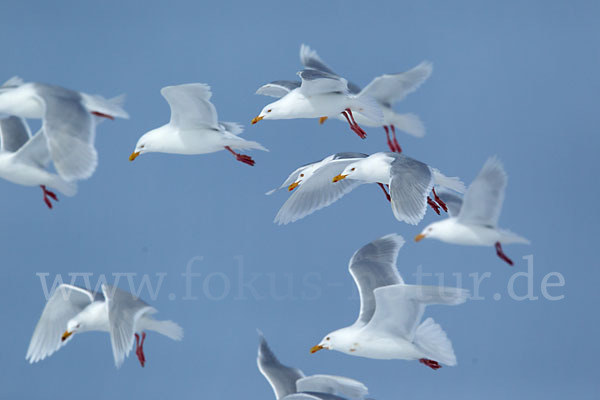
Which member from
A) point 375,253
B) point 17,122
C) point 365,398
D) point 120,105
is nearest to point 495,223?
point 375,253

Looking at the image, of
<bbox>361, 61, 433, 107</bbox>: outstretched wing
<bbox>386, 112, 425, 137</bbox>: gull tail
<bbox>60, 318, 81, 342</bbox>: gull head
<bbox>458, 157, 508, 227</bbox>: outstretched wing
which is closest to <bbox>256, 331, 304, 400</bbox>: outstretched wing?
<bbox>60, 318, 81, 342</bbox>: gull head

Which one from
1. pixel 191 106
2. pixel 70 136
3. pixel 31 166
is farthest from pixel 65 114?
pixel 31 166

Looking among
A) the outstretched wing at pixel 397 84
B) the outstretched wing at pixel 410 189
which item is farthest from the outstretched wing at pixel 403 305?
the outstretched wing at pixel 397 84

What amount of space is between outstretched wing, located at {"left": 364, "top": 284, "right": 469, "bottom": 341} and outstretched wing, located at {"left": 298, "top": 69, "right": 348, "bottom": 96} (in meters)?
2.02

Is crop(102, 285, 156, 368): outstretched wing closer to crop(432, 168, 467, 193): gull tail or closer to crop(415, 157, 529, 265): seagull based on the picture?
crop(432, 168, 467, 193): gull tail

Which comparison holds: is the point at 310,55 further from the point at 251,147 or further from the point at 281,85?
the point at 251,147

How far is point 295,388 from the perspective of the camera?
9.30 m

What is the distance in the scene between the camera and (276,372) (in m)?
9.45

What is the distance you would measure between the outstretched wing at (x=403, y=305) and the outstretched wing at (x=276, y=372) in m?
0.84

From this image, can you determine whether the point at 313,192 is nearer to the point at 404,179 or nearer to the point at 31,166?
the point at 404,179

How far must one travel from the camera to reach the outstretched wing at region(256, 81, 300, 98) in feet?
34.8

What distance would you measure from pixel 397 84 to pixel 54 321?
3.90m

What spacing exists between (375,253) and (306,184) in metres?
1.26

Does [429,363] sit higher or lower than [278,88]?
lower
